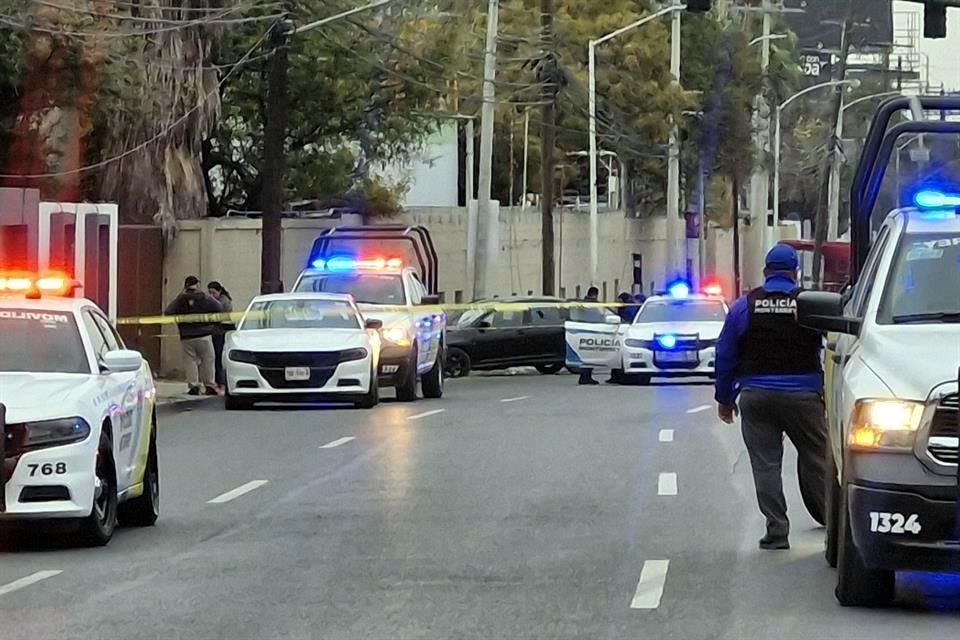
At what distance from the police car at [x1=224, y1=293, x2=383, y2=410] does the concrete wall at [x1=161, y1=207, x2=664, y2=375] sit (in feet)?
33.5

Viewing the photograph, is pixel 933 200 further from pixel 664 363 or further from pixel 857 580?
pixel 664 363

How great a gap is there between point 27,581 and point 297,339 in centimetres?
1523

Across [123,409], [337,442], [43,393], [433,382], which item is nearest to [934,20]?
[337,442]

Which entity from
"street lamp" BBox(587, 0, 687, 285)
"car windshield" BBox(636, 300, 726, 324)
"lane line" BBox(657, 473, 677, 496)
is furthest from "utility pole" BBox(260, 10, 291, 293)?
"lane line" BBox(657, 473, 677, 496)

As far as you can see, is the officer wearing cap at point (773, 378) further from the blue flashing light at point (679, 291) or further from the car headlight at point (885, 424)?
the blue flashing light at point (679, 291)

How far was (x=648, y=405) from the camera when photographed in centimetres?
2723

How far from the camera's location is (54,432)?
12484 millimetres

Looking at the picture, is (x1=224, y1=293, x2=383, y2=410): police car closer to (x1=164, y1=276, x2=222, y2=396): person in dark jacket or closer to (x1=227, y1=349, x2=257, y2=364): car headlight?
(x1=227, y1=349, x2=257, y2=364): car headlight

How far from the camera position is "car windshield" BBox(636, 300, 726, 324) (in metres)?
34.2

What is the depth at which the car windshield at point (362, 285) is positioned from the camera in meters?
29.9

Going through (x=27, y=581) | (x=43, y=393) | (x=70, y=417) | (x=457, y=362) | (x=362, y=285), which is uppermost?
(x=362, y=285)

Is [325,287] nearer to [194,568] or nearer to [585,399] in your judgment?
[585,399]

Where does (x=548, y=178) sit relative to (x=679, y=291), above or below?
above

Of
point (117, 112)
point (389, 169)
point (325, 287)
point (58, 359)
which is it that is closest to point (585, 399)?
point (325, 287)
